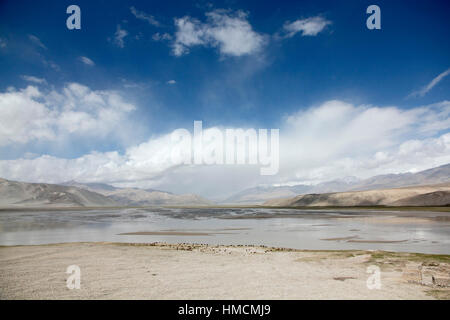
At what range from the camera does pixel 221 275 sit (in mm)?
13125

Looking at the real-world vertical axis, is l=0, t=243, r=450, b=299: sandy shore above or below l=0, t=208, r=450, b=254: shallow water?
above

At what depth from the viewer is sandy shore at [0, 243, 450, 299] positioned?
Result: 33.7 feet

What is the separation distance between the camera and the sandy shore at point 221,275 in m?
10.3
